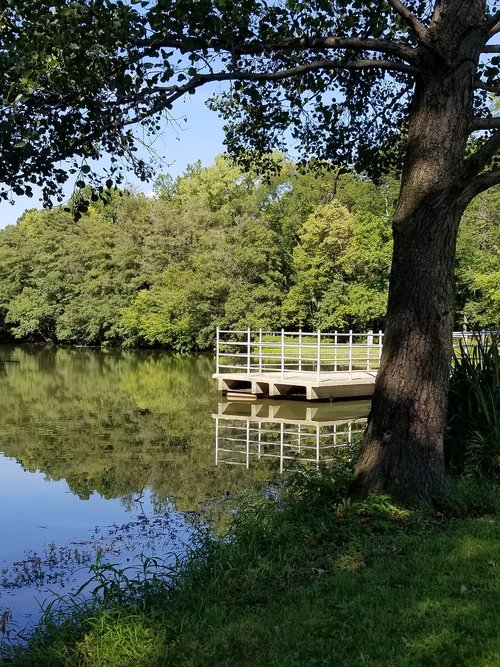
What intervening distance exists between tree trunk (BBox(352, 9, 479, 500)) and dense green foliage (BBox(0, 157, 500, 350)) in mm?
22132

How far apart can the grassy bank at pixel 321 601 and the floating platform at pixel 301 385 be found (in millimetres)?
14005

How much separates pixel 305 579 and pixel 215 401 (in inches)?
622

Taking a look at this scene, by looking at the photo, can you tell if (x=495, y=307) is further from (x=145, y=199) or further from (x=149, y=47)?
(x=145, y=199)

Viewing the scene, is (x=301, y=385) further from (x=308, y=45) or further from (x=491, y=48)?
(x=308, y=45)

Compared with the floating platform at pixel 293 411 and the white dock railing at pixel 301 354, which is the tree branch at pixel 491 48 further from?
the floating platform at pixel 293 411

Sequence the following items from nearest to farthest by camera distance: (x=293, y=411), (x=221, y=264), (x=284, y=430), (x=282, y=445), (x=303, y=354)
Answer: (x=282, y=445), (x=284, y=430), (x=293, y=411), (x=303, y=354), (x=221, y=264)

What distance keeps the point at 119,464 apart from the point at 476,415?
21.2 ft

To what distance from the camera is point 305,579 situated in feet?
13.4

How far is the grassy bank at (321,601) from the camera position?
3123 millimetres

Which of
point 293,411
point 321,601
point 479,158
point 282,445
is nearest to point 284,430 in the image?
point 282,445

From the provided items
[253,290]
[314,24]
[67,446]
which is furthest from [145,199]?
[314,24]

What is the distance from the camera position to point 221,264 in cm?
3847

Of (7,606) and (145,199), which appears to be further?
(145,199)

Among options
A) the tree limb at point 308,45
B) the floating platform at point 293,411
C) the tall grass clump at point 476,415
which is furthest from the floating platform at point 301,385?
the tree limb at point 308,45
